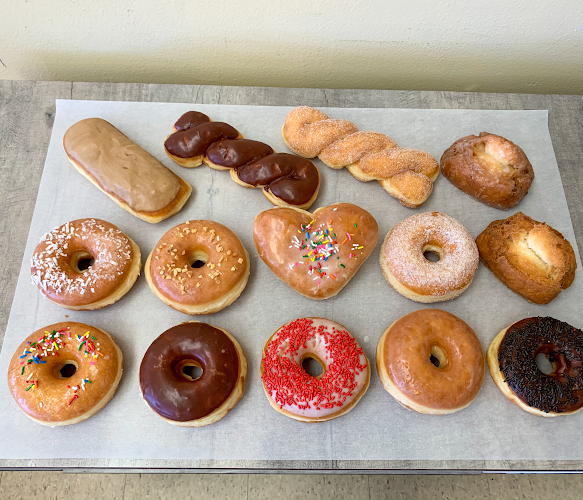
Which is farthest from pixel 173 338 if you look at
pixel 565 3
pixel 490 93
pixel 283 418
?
pixel 565 3

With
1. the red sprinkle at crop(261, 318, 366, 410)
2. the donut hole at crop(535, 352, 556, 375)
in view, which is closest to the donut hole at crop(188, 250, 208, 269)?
the red sprinkle at crop(261, 318, 366, 410)

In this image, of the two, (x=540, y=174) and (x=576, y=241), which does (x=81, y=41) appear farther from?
(x=576, y=241)

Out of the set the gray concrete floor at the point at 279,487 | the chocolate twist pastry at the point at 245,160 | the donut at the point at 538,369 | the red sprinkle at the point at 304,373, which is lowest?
the gray concrete floor at the point at 279,487

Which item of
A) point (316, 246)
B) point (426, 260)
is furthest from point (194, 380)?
point (426, 260)

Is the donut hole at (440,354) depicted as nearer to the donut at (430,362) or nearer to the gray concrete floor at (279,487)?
the donut at (430,362)

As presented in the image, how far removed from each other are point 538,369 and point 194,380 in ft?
5.36

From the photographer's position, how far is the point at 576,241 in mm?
2385

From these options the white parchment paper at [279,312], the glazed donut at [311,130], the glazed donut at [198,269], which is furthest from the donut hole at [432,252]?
the glazed donut at [198,269]

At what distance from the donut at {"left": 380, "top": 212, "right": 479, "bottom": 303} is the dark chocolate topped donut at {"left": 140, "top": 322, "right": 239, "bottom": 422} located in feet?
3.04

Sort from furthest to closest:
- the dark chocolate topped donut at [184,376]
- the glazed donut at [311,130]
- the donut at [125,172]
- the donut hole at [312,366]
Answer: the glazed donut at [311,130], the donut at [125,172], the donut hole at [312,366], the dark chocolate topped donut at [184,376]

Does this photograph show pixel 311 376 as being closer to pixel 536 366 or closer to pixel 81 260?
pixel 536 366

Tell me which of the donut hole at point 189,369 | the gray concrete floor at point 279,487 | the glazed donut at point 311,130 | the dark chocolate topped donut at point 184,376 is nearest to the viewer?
the dark chocolate topped donut at point 184,376

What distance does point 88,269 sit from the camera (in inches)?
82.7

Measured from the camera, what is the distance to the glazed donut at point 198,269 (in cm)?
204
